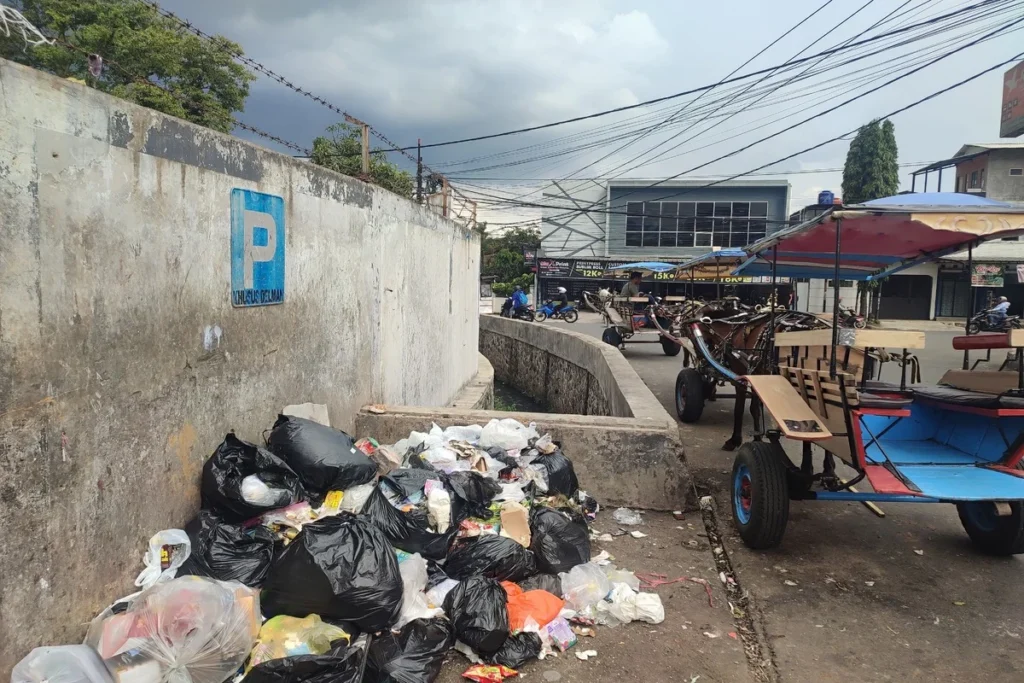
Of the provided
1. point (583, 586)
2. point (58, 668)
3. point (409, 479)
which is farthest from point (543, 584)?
point (58, 668)

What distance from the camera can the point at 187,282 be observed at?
10.2 feet

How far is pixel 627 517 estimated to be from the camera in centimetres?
449

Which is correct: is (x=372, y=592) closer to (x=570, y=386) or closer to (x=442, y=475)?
(x=442, y=475)

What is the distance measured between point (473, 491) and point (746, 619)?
1656mm

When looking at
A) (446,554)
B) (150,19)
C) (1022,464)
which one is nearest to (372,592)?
(446,554)

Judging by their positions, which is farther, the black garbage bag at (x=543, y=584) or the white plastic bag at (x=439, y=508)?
the white plastic bag at (x=439, y=508)

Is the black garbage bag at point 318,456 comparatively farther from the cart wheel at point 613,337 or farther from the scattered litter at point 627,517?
the cart wheel at point 613,337

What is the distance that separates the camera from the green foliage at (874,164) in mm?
32906

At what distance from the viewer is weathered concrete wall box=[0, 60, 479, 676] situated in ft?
7.30

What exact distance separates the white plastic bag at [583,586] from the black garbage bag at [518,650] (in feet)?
1.36

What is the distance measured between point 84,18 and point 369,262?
18.9m

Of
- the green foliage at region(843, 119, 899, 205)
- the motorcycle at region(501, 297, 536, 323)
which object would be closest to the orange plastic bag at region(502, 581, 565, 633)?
the motorcycle at region(501, 297, 536, 323)

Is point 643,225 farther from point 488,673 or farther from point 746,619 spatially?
point 488,673

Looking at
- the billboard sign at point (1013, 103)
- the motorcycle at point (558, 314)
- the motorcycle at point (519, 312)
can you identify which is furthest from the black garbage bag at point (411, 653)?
the billboard sign at point (1013, 103)
